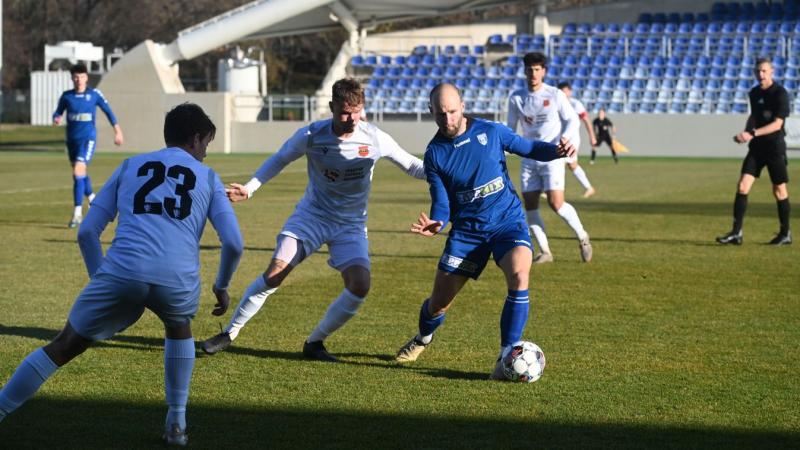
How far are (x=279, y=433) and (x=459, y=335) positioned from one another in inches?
113

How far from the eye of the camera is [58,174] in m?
28.3

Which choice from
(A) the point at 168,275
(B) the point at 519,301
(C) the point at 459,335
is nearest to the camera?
(A) the point at 168,275

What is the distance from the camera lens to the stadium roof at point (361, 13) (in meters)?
47.6

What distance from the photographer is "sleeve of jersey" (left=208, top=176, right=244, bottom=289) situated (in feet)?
18.0

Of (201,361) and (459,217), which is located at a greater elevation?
(459,217)

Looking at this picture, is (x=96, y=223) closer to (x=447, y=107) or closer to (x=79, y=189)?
(x=447, y=107)

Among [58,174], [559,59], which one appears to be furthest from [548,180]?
[559,59]

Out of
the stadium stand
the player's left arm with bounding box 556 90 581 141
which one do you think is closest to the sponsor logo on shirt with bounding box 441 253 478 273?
the player's left arm with bounding box 556 90 581 141

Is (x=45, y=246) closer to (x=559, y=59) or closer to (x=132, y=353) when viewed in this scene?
Result: (x=132, y=353)

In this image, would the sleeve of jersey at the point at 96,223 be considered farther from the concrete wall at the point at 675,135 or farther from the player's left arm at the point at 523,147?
the concrete wall at the point at 675,135

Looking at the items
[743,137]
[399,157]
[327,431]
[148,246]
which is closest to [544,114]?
[743,137]

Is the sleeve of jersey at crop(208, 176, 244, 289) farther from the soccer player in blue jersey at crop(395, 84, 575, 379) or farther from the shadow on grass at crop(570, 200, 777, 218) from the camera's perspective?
the shadow on grass at crop(570, 200, 777, 218)

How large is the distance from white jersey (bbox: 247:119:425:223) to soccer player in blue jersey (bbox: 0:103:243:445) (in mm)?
2249

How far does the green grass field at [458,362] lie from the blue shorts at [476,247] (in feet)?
2.12
